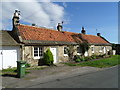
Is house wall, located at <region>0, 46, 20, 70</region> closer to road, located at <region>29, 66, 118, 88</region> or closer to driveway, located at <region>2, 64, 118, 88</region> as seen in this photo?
driveway, located at <region>2, 64, 118, 88</region>

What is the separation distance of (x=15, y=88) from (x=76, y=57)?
45.6 feet

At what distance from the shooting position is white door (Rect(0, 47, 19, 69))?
1363 centimetres

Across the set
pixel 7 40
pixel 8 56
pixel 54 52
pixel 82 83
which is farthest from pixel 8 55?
pixel 82 83

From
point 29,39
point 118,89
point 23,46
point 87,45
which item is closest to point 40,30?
point 29,39

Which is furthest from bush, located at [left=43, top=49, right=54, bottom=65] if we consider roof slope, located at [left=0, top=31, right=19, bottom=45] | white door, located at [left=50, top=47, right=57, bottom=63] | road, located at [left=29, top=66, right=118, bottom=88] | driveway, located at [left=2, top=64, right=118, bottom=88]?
road, located at [left=29, top=66, right=118, bottom=88]

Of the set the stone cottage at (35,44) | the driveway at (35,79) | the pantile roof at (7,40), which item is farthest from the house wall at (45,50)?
the driveway at (35,79)

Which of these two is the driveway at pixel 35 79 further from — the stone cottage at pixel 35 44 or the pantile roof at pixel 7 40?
the pantile roof at pixel 7 40

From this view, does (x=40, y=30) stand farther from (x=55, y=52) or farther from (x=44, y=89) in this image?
(x=44, y=89)

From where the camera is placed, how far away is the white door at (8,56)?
537 inches

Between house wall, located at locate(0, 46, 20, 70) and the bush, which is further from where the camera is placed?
the bush

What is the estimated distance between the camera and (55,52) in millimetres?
18078

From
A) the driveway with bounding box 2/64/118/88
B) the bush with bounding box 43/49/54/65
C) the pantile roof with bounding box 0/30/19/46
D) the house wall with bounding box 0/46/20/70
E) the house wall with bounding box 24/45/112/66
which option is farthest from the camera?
the bush with bounding box 43/49/54/65

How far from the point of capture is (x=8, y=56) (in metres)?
14.0

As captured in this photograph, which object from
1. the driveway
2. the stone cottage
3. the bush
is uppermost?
the stone cottage
